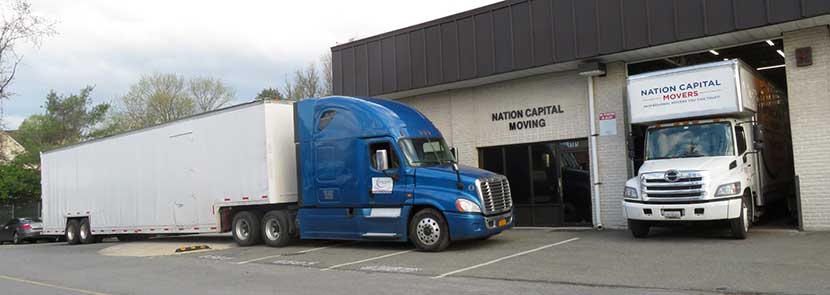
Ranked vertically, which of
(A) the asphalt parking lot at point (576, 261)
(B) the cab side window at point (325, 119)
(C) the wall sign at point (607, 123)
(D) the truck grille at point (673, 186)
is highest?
(B) the cab side window at point (325, 119)

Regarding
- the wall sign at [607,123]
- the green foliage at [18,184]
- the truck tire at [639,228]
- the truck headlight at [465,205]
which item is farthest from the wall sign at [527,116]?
the green foliage at [18,184]

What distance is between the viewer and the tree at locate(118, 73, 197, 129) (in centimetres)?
4978

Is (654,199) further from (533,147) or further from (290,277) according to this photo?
(290,277)

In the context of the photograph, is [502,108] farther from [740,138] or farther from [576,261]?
[576,261]

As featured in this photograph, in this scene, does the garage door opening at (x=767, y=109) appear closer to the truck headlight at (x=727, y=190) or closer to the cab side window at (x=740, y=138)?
the cab side window at (x=740, y=138)

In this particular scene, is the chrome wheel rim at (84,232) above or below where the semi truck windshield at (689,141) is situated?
below

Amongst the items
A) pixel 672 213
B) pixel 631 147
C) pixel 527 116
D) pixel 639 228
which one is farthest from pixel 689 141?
pixel 527 116

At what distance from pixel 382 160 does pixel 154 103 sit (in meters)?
42.0

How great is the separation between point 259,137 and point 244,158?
75 centimetres

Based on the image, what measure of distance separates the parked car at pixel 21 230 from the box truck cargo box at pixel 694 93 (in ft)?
76.0

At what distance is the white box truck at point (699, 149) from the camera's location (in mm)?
11523

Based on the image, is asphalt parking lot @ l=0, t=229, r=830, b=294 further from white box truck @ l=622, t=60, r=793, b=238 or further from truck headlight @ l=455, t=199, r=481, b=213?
truck headlight @ l=455, t=199, r=481, b=213

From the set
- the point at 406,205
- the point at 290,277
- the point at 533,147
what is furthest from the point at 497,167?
the point at 290,277

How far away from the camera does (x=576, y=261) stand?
10445 millimetres
